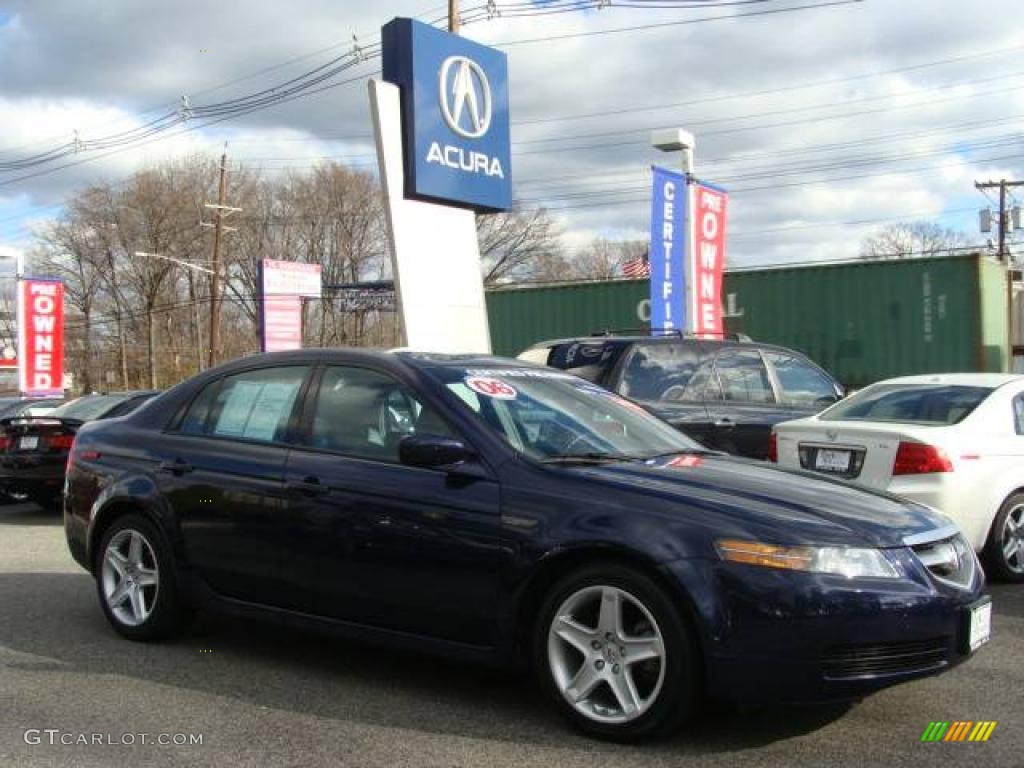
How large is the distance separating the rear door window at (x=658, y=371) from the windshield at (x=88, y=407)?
21.9 feet

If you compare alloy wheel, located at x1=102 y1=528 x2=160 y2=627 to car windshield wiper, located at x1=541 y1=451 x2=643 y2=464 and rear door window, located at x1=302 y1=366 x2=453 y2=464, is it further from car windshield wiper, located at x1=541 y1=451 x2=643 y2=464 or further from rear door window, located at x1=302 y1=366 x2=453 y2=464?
car windshield wiper, located at x1=541 y1=451 x2=643 y2=464

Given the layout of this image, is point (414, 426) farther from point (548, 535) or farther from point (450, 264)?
point (450, 264)

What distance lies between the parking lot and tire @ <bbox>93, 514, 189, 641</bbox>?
0.12 metres

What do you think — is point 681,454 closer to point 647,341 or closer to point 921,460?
point 921,460

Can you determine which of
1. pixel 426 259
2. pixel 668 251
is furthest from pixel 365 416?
pixel 668 251

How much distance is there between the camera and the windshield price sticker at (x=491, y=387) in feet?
14.9

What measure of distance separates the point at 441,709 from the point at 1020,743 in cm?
227

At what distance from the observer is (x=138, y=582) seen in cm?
536

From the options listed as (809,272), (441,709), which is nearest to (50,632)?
(441,709)

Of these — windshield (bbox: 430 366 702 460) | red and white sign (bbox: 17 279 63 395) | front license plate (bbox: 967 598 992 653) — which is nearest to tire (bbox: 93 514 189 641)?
windshield (bbox: 430 366 702 460)

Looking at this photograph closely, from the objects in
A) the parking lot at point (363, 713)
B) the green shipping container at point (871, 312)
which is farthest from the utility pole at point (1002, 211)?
the parking lot at point (363, 713)

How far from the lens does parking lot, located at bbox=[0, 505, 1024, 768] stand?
12.2 feet

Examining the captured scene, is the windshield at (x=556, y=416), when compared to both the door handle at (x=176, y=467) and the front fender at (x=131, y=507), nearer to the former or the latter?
the door handle at (x=176, y=467)

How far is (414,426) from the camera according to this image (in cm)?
446
